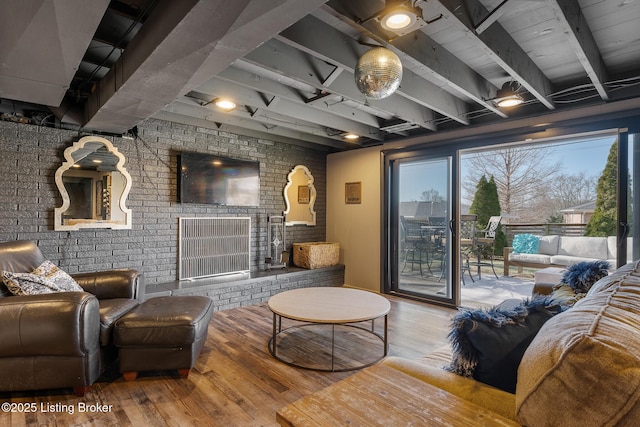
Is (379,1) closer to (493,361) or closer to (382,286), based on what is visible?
(493,361)

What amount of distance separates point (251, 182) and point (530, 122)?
132 inches

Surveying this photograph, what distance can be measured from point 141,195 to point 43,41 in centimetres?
217

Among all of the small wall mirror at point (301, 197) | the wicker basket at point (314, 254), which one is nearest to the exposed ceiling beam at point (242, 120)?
the small wall mirror at point (301, 197)

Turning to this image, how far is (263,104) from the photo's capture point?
3252 mm

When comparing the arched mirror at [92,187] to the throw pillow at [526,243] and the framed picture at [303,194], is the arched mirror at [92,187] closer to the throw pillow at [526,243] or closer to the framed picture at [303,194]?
the framed picture at [303,194]

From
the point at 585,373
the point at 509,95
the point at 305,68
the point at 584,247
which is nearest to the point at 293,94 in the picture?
the point at 305,68

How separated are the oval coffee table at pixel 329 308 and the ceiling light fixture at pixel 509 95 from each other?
2.04 metres

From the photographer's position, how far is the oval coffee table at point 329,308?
7.78 feet

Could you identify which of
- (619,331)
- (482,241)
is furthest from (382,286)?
(619,331)

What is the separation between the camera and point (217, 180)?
4172mm

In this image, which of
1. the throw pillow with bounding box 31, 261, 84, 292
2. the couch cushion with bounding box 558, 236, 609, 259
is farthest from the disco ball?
the couch cushion with bounding box 558, 236, 609, 259

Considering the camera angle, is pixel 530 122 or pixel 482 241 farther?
pixel 482 241

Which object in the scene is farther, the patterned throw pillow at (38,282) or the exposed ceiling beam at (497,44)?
the patterned throw pillow at (38,282)

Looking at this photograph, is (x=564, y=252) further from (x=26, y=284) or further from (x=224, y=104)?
(x=26, y=284)
